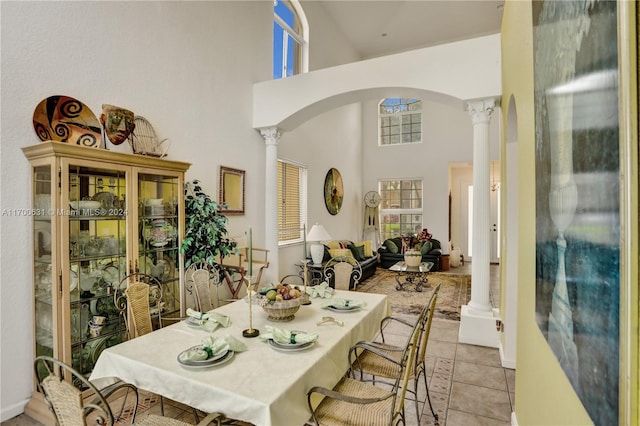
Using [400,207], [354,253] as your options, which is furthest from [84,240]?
[400,207]

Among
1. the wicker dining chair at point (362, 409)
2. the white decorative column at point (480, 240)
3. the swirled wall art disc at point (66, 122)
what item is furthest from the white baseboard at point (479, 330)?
the swirled wall art disc at point (66, 122)

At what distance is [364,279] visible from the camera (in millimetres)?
7242

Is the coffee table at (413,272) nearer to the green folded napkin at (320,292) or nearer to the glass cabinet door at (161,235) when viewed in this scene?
the green folded napkin at (320,292)

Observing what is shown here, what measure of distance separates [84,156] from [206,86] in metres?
2.14

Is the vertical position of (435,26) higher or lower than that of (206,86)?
higher

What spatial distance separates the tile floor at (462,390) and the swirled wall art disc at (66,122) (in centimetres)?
207

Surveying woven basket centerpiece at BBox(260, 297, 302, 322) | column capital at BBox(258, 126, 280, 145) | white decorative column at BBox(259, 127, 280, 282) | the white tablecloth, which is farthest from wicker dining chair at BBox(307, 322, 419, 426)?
column capital at BBox(258, 126, 280, 145)

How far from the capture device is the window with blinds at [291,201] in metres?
6.20

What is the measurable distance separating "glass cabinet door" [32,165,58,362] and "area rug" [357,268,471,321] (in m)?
3.98

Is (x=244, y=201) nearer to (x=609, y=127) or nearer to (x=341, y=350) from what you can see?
(x=341, y=350)

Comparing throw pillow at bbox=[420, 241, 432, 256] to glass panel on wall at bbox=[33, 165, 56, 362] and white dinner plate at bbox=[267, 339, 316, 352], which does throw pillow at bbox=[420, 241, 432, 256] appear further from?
glass panel on wall at bbox=[33, 165, 56, 362]

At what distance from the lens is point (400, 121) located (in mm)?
9453

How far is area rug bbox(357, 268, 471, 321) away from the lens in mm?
5074

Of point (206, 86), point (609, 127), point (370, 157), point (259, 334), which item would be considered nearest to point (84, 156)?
point (259, 334)
